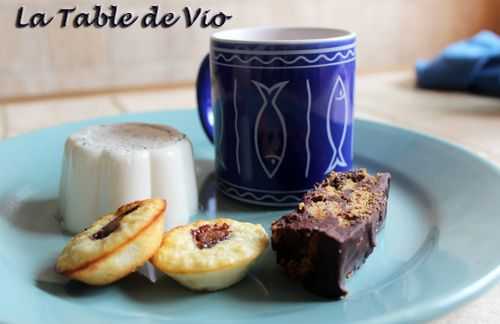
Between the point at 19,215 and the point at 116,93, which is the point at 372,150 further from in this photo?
the point at 116,93

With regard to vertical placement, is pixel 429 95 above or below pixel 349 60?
below

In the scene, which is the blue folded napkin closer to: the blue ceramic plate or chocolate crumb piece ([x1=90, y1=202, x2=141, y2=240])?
the blue ceramic plate

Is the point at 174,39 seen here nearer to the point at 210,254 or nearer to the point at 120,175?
the point at 120,175

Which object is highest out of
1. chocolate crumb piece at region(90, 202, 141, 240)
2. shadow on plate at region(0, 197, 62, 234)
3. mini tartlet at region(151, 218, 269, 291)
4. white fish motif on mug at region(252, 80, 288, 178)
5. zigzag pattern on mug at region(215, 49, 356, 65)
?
zigzag pattern on mug at region(215, 49, 356, 65)

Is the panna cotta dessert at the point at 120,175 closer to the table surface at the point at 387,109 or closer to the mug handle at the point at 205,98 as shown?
the mug handle at the point at 205,98

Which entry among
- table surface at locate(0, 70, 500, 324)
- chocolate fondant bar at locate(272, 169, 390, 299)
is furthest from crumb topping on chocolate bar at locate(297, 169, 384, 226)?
table surface at locate(0, 70, 500, 324)

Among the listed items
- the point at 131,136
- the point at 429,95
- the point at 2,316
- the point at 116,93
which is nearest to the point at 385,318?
the point at 2,316

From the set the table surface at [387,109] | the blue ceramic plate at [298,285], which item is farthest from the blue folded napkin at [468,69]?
the blue ceramic plate at [298,285]

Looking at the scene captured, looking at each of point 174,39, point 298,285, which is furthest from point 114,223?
point 174,39
